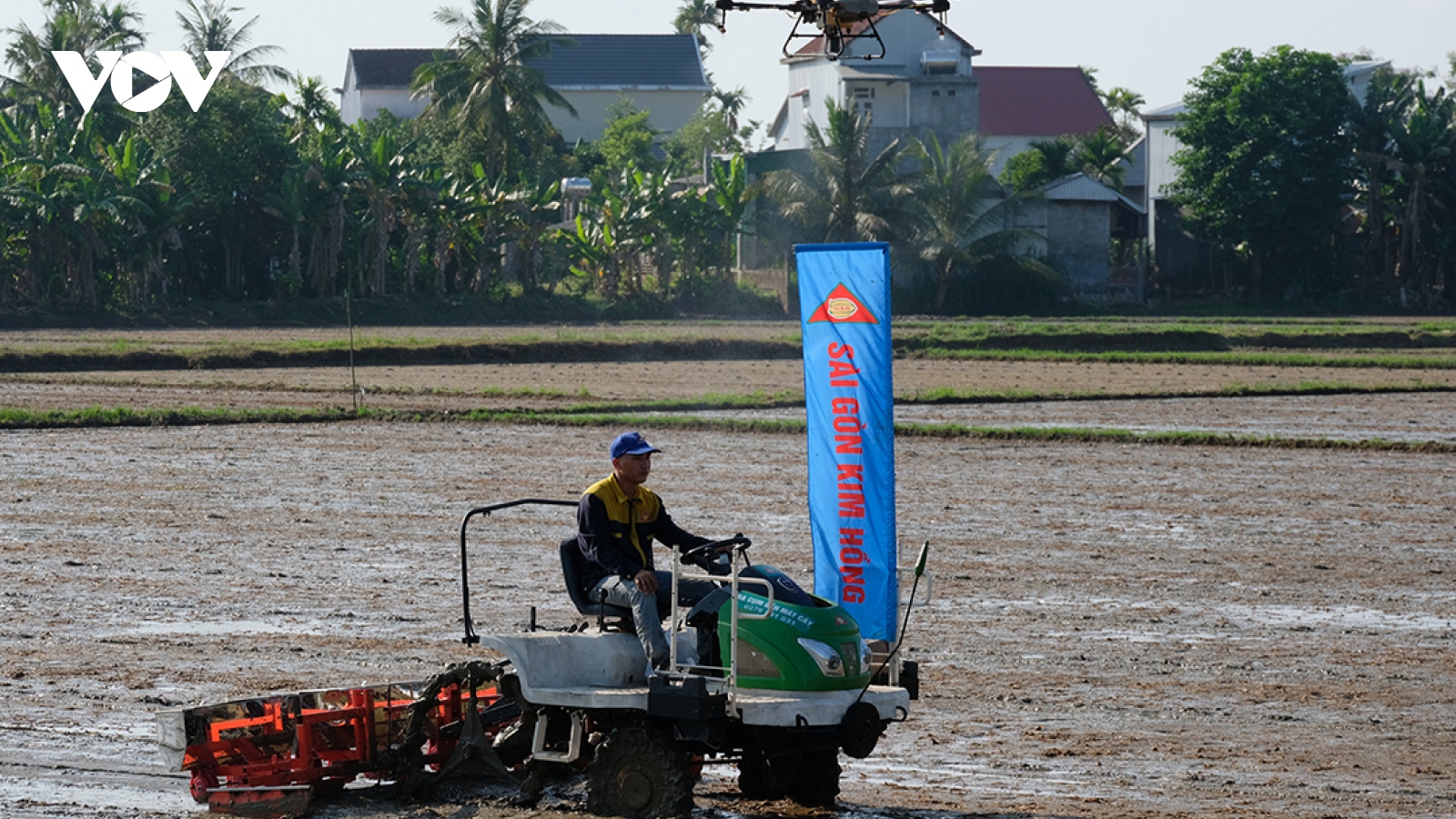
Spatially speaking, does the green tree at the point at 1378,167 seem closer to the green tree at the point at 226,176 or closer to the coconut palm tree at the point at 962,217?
the coconut palm tree at the point at 962,217

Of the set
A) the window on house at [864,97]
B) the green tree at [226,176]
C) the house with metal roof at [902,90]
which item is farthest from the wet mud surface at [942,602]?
the window on house at [864,97]

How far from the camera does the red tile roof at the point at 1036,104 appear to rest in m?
76.8

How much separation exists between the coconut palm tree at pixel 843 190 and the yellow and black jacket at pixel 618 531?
43.9m

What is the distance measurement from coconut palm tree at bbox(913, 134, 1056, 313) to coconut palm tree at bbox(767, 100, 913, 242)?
107cm

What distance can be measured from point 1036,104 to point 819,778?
73992 mm

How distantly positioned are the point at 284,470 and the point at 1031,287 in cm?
3711

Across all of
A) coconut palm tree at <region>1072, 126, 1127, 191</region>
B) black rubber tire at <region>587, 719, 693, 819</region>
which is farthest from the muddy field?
coconut palm tree at <region>1072, 126, 1127, 191</region>

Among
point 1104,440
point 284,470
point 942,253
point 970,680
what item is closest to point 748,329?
point 942,253

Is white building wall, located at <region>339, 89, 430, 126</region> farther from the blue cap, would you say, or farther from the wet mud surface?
the blue cap

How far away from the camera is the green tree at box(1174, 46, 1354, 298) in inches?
2153

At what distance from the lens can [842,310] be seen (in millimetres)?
7715

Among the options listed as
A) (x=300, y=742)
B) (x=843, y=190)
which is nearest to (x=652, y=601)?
(x=300, y=742)

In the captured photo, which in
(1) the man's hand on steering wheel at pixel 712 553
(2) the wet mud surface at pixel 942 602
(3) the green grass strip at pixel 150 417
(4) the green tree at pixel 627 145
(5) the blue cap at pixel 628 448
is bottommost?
(2) the wet mud surface at pixel 942 602

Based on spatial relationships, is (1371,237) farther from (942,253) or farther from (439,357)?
(439,357)
